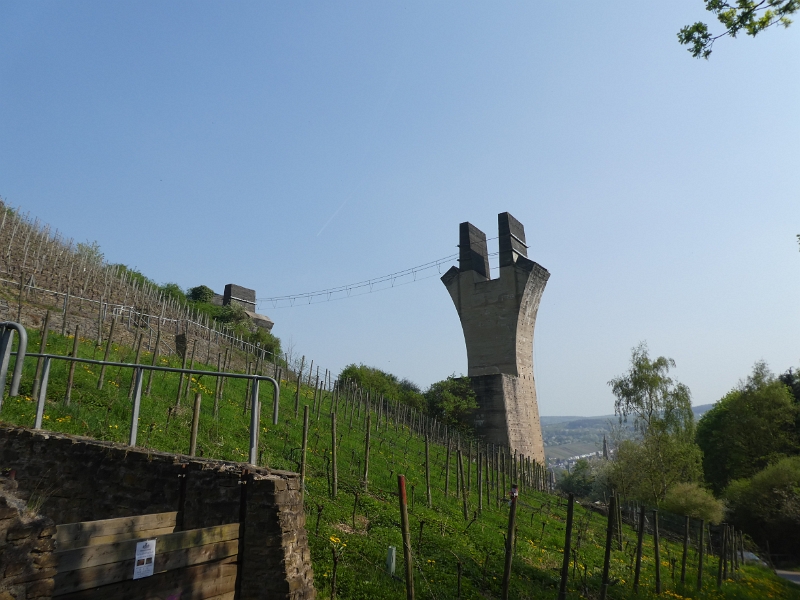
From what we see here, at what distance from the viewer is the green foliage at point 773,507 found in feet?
90.4

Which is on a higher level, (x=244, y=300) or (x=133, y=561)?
(x=244, y=300)

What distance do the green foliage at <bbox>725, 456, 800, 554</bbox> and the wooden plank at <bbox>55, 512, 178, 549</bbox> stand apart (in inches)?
1270

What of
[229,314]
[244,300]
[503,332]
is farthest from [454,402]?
[244,300]

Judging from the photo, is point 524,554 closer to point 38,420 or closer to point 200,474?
point 200,474

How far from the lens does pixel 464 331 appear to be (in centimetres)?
3988

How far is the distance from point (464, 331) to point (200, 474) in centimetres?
3486

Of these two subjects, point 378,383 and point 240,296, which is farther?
point 240,296

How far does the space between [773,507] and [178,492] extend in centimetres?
3262

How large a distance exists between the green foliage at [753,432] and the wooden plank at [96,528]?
3954 cm

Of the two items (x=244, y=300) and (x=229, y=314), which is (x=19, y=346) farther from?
(x=244, y=300)

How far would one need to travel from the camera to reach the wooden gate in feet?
12.9

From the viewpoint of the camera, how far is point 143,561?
4.26 m

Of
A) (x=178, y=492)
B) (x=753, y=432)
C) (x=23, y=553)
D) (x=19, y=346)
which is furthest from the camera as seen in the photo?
(x=753, y=432)

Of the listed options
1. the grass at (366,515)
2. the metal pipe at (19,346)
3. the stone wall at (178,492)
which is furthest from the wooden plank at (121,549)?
the grass at (366,515)
